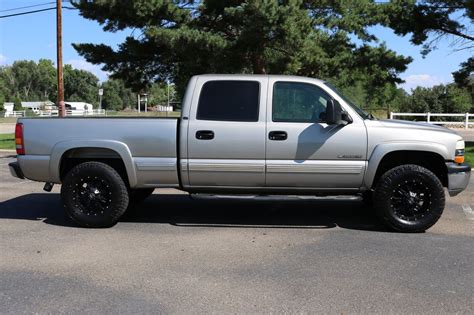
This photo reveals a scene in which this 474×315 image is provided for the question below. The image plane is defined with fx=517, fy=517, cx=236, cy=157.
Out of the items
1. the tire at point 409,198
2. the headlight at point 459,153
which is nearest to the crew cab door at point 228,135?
the tire at point 409,198

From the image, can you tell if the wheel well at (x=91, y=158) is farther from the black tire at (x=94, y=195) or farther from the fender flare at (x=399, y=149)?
the fender flare at (x=399, y=149)

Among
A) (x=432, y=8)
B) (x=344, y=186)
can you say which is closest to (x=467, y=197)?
(x=344, y=186)

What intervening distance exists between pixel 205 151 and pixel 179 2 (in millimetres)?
13806

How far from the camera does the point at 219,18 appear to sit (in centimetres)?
1884

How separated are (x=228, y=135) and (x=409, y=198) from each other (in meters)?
2.33

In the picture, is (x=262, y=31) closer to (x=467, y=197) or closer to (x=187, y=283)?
(x=467, y=197)

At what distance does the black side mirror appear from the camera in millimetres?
6105

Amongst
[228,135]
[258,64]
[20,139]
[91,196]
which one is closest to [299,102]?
[228,135]

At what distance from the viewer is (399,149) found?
6.14 metres

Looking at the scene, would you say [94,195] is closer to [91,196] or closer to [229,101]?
[91,196]

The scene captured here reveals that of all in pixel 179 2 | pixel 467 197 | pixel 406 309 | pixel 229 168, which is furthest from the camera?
pixel 179 2

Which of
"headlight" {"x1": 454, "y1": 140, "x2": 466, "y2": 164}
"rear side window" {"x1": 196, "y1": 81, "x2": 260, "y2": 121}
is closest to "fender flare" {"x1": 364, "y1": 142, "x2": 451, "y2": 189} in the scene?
"headlight" {"x1": 454, "y1": 140, "x2": 466, "y2": 164}

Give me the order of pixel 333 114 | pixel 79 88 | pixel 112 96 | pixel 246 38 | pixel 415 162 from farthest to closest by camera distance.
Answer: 1. pixel 79 88
2. pixel 112 96
3. pixel 246 38
4. pixel 415 162
5. pixel 333 114

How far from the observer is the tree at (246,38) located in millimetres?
16531
